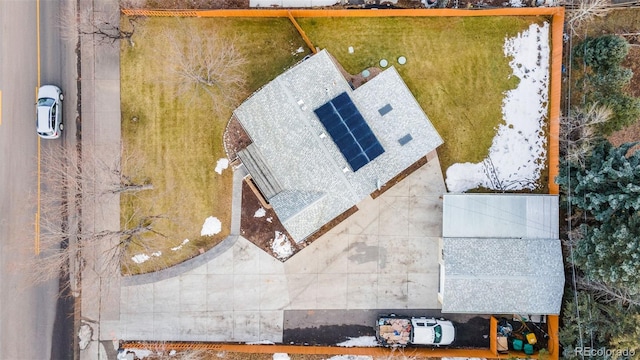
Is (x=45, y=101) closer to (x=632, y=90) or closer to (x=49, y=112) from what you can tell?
(x=49, y=112)

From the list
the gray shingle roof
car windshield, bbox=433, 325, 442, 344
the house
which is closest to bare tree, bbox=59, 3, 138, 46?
the house

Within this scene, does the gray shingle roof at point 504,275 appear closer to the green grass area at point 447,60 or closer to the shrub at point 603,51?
the green grass area at point 447,60

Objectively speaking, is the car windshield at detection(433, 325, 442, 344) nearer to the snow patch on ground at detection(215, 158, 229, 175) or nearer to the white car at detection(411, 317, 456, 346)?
the white car at detection(411, 317, 456, 346)

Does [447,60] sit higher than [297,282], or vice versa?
[447,60]

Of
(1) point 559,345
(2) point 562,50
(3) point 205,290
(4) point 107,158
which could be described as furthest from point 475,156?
(4) point 107,158

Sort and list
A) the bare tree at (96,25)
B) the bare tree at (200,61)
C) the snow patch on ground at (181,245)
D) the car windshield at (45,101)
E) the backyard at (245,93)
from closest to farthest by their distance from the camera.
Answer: the car windshield at (45,101) → the bare tree at (200,61) → the backyard at (245,93) → the bare tree at (96,25) → the snow patch on ground at (181,245)

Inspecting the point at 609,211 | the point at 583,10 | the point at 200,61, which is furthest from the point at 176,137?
the point at 583,10

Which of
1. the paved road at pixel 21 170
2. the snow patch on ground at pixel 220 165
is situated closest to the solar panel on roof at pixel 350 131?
the snow patch on ground at pixel 220 165
